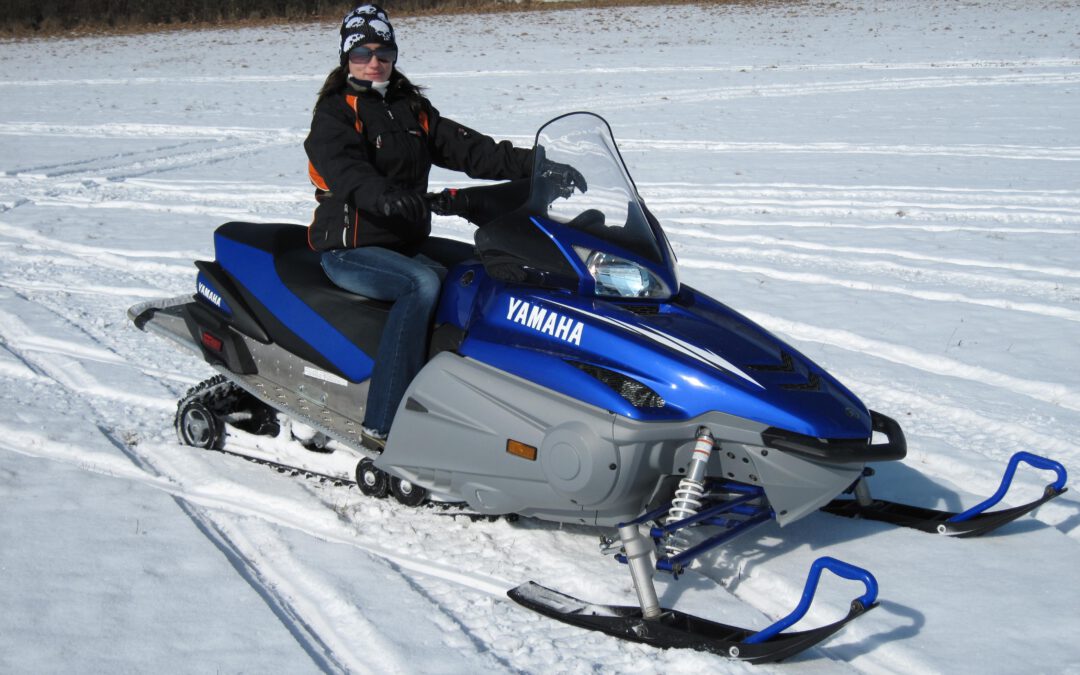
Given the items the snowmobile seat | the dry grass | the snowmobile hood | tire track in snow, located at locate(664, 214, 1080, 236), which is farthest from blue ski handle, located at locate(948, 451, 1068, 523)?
the dry grass

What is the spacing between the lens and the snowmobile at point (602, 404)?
322cm

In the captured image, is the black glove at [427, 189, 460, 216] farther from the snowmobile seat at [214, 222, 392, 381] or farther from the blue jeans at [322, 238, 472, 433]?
the snowmobile seat at [214, 222, 392, 381]

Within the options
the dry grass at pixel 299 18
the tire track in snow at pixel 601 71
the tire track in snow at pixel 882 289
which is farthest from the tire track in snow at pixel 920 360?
the dry grass at pixel 299 18

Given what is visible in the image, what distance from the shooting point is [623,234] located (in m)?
3.58

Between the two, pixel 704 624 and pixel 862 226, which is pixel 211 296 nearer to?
pixel 704 624

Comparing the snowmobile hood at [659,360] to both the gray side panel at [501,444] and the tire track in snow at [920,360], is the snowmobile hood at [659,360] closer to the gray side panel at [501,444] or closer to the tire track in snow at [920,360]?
the gray side panel at [501,444]

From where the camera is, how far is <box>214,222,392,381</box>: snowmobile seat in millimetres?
4043

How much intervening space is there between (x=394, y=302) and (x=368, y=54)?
3.03 ft

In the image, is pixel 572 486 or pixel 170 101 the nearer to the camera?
pixel 572 486

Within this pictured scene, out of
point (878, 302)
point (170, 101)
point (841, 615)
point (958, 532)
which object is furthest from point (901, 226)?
point (170, 101)

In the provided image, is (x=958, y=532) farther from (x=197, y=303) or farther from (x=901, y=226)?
(x=901, y=226)

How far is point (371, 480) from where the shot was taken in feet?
13.7

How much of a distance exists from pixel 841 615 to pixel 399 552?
150cm

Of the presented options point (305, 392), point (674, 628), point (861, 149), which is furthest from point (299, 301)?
point (861, 149)
